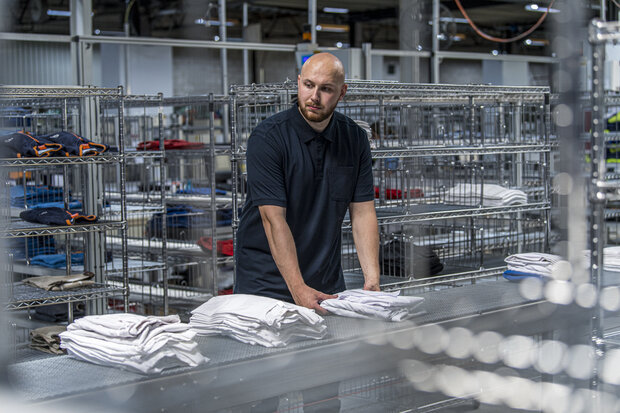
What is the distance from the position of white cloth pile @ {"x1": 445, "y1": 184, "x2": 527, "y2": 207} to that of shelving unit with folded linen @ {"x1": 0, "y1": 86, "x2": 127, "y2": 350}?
7.59 feet

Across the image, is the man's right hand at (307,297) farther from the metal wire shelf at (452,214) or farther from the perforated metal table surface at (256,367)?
the metal wire shelf at (452,214)

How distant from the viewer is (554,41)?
128 centimetres

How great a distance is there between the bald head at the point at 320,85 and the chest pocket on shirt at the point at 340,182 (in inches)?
9.2

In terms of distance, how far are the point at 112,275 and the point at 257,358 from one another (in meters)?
4.17

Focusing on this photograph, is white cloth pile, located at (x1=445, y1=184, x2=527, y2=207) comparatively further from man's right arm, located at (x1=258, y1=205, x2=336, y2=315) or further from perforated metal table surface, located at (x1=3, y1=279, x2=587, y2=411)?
perforated metal table surface, located at (x1=3, y1=279, x2=587, y2=411)

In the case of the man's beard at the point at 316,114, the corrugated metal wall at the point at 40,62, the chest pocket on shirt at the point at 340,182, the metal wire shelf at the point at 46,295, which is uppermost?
the corrugated metal wall at the point at 40,62

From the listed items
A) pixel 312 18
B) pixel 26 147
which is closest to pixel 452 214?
pixel 26 147

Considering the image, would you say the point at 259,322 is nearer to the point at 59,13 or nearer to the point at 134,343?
the point at 134,343

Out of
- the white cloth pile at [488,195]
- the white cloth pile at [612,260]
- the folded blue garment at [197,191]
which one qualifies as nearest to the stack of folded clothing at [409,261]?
the white cloth pile at [488,195]

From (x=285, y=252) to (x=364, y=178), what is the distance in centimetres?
54

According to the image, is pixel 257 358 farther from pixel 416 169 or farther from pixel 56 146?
pixel 416 169

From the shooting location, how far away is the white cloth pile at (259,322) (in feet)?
6.59

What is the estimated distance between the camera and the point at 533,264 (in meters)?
3.19

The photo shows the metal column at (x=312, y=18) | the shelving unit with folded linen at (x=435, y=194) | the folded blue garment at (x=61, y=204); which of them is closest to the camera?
the shelving unit with folded linen at (x=435, y=194)
